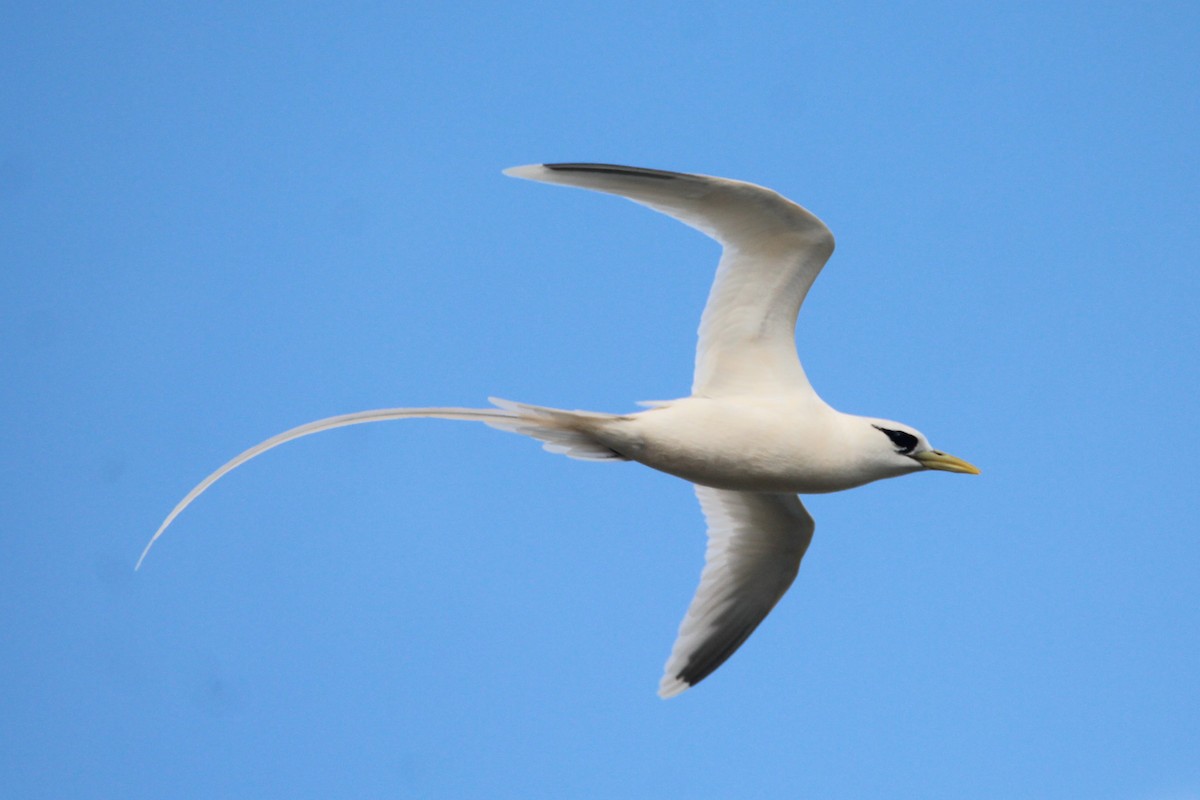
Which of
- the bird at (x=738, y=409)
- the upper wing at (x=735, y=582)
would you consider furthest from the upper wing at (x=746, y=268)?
the upper wing at (x=735, y=582)

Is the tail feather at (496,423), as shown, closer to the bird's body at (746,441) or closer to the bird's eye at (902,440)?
the bird's body at (746,441)

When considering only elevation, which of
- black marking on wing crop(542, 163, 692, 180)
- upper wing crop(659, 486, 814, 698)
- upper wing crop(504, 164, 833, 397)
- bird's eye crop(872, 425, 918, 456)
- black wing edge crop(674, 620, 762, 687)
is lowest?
black wing edge crop(674, 620, 762, 687)

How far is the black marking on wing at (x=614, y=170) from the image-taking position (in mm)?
9289

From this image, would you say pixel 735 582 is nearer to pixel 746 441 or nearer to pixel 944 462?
pixel 944 462

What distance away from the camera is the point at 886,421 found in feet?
34.7

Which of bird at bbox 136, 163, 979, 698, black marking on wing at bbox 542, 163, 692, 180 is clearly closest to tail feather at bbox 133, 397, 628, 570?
bird at bbox 136, 163, 979, 698

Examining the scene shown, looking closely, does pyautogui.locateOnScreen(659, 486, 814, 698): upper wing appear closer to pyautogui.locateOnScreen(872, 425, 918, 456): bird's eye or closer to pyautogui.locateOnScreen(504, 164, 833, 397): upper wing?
pyautogui.locateOnScreen(872, 425, 918, 456): bird's eye

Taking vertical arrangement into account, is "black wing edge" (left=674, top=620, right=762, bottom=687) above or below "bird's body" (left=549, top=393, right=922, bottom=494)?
below

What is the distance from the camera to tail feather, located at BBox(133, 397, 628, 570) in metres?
9.76

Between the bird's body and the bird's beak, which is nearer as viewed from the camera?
the bird's body

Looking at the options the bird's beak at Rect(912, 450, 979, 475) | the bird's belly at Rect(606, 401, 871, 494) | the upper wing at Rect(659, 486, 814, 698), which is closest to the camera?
the bird's belly at Rect(606, 401, 871, 494)

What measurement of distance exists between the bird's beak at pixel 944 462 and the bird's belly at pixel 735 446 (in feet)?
2.24

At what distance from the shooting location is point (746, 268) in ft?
33.6

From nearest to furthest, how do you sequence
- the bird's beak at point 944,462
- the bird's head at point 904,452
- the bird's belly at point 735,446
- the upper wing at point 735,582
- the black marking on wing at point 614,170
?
the black marking on wing at point 614,170, the bird's belly at point 735,446, the bird's head at point 904,452, the bird's beak at point 944,462, the upper wing at point 735,582
